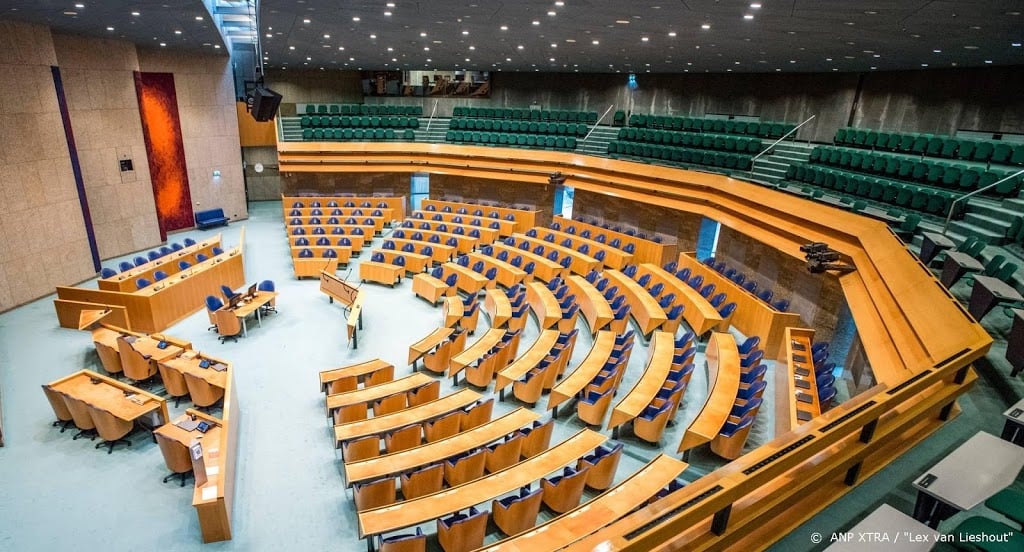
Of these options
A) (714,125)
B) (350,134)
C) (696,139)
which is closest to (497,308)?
(696,139)

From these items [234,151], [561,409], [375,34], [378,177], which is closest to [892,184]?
[561,409]

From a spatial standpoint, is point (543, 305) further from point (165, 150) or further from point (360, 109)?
point (360, 109)

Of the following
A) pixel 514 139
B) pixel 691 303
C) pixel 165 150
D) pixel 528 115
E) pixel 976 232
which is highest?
pixel 528 115

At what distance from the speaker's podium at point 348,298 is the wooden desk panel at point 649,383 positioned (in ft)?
15.6

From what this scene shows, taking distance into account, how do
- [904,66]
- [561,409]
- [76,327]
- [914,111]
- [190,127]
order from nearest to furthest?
[561,409] → [76,327] → [904,66] → [914,111] → [190,127]

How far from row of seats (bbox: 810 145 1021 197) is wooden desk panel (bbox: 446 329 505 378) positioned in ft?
28.1

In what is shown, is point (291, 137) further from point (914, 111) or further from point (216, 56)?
point (914, 111)

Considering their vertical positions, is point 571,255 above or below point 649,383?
above

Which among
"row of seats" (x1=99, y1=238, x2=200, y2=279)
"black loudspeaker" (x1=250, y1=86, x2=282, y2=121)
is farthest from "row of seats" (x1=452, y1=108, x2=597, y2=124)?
"row of seats" (x1=99, y1=238, x2=200, y2=279)

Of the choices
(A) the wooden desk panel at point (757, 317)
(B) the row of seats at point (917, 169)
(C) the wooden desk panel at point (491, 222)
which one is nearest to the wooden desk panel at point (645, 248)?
(A) the wooden desk panel at point (757, 317)

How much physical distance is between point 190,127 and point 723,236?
609 inches

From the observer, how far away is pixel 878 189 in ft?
33.3

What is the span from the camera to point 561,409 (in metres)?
7.65

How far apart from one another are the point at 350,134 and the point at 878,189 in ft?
52.0
